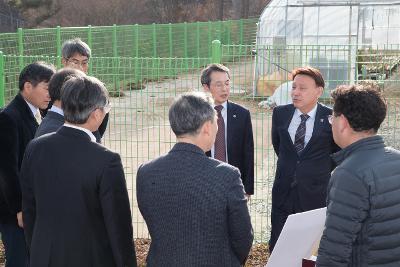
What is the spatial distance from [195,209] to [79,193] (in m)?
0.61

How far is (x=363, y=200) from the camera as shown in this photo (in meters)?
2.89

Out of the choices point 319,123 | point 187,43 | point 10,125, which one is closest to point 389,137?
point 319,123

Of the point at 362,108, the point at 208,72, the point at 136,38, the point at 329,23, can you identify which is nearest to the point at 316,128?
the point at 208,72

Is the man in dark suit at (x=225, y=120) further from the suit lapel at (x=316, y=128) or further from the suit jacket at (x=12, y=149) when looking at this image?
the suit jacket at (x=12, y=149)

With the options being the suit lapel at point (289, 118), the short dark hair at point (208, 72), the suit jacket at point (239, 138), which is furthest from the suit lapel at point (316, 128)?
the short dark hair at point (208, 72)

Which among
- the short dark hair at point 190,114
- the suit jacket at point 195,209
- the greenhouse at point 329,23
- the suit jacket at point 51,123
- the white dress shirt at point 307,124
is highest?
the greenhouse at point 329,23

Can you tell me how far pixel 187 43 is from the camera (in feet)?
78.8

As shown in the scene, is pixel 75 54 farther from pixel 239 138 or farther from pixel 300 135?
pixel 300 135

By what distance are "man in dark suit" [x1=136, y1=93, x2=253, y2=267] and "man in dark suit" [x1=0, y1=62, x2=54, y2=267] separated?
1.39m

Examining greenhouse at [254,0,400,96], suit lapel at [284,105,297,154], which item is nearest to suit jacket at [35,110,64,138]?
suit lapel at [284,105,297,154]

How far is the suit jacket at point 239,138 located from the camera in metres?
5.09

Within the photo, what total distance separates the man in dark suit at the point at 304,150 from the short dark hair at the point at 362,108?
1.52m

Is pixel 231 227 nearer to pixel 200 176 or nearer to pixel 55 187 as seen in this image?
pixel 200 176

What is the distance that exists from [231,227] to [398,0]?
17079 mm
